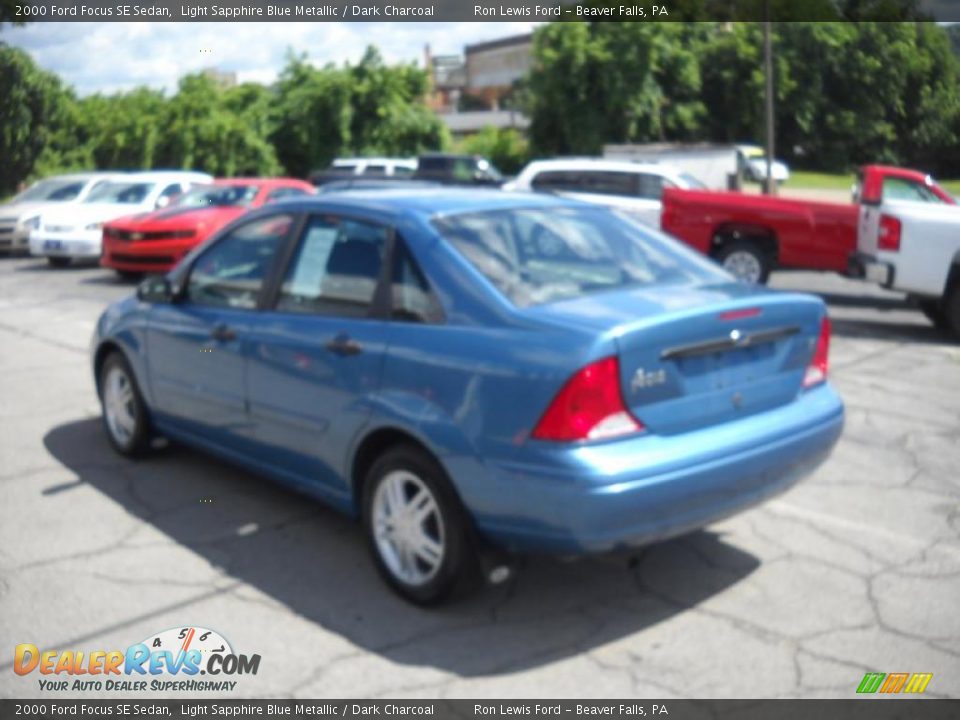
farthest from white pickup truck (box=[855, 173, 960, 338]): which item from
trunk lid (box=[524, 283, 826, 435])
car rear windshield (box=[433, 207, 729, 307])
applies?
trunk lid (box=[524, 283, 826, 435])

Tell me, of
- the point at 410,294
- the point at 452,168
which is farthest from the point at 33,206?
the point at 410,294

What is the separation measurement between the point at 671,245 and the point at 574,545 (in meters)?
1.86

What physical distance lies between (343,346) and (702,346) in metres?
1.52

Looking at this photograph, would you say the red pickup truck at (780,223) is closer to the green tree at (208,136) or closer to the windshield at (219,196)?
the windshield at (219,196)

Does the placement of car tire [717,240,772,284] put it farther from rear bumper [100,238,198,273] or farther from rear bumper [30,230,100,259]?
rear bumper [30,230,100,259]

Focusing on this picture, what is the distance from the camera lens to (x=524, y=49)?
75875mm

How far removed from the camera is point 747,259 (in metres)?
13.3

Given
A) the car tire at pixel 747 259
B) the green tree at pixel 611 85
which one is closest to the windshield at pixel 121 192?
the car tire at pixel 747 259

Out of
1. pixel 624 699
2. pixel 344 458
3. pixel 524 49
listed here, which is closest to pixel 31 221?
pixel 344 458

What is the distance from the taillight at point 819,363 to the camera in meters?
4.80

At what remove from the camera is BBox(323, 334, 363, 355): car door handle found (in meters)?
4.71

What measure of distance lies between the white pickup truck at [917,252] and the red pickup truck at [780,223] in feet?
1.15

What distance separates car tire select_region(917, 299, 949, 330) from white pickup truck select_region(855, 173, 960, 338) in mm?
157

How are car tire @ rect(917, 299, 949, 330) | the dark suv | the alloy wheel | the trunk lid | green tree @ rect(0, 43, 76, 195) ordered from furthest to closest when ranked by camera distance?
the dark suv, green tree @ rect(0, 43, 76, 195), car tire @ rect(917, 299, 949, 330), the alloy wheel, the trunk lid
